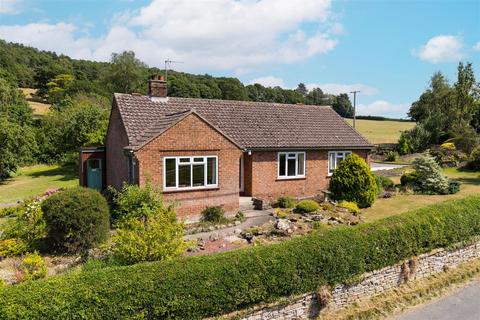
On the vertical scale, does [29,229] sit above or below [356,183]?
below

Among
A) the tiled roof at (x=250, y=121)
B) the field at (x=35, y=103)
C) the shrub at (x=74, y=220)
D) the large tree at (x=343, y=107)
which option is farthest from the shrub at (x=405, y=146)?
the field at (x=35, y=103)

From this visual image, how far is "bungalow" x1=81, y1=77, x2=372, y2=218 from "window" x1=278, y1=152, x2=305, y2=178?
0.20 feet

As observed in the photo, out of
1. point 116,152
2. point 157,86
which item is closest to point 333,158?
point 157,86

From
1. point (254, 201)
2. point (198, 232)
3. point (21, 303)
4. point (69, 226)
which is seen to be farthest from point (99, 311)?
point (254, 201)

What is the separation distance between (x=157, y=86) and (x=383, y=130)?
7188 cm

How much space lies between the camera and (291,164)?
2256cm

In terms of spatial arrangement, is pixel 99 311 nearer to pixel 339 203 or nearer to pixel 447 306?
pixel 447 306

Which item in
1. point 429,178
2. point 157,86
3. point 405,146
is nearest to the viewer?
point 157,86

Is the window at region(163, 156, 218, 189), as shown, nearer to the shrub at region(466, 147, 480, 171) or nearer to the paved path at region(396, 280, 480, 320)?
the paved path at region(396, 280, 480, 320)

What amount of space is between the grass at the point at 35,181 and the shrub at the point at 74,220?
48.8 ft

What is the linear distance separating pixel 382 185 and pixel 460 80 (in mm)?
38581

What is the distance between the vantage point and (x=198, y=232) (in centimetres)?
1585

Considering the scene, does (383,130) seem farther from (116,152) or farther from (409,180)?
(116,152)

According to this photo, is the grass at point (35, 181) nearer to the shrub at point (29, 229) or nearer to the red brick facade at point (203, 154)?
the red brick facade at point (203, 154)
